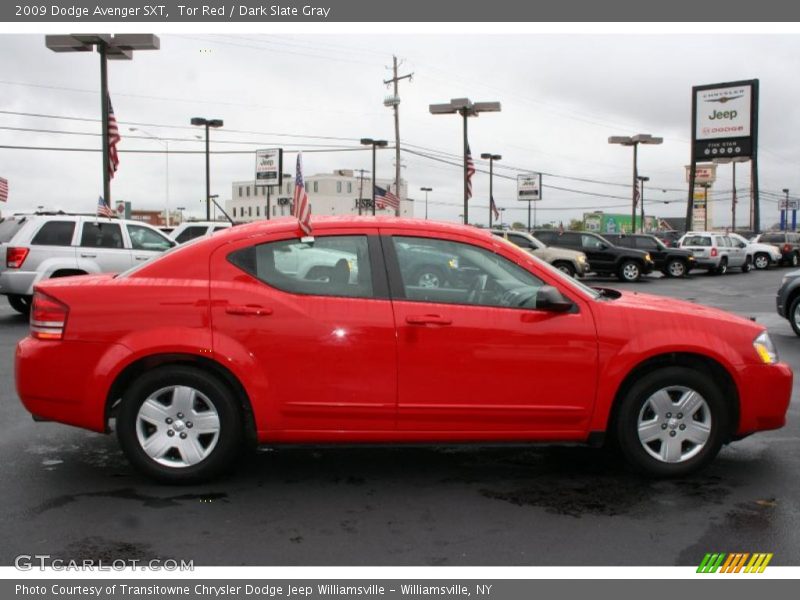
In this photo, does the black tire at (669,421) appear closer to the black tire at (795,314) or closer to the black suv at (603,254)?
the black tire at (795,314)

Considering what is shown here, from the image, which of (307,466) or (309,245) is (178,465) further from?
(309,245)

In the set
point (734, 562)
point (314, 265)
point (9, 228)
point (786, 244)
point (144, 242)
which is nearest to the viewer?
point (734, 562)

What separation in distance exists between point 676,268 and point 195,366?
28424mm

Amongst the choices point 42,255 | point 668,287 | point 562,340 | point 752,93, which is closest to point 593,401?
point 562,340

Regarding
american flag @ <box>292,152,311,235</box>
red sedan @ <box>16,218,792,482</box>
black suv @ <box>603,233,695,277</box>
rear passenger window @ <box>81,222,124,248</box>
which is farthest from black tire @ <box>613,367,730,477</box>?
black suv @ <box>603,233,695,277</box>

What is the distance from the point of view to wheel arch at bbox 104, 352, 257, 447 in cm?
454

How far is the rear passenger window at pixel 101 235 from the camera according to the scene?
13.0m

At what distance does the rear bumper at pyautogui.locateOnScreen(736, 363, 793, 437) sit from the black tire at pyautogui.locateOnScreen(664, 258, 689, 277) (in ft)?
87.5

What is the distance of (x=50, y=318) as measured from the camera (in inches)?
179

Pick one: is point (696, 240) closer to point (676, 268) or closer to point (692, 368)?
point (676, 268)

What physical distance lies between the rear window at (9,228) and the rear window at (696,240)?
27.8 meters

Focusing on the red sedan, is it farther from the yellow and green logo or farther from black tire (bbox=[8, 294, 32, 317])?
black tire (bbox=[8, 294, 32, 317])

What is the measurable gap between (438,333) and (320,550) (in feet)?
4.80

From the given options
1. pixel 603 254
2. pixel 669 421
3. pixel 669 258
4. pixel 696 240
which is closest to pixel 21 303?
pixel 669 421
